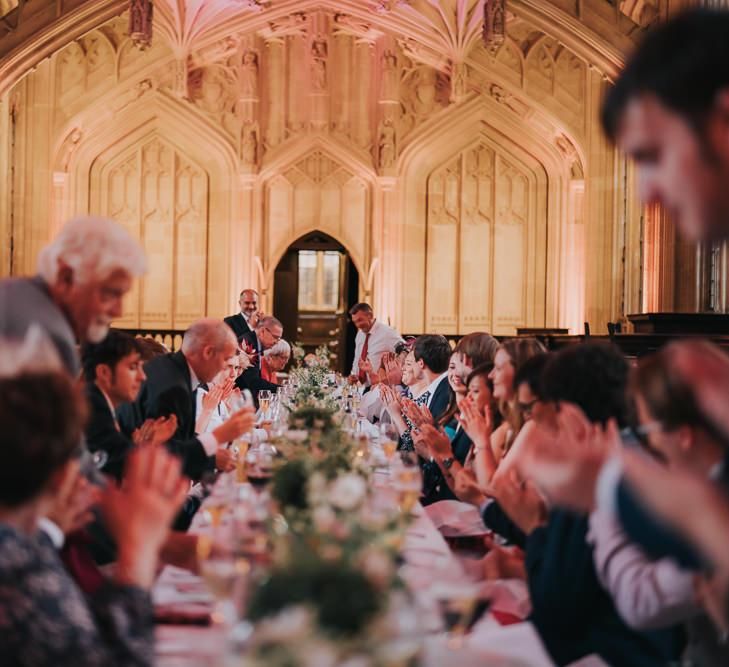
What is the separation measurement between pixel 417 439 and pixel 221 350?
96cm

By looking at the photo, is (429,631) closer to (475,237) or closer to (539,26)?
(539,26)

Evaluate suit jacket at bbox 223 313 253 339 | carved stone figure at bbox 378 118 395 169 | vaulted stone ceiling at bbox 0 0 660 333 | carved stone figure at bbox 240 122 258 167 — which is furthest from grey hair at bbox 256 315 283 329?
carved stone figure at bbox 378 118 395 169

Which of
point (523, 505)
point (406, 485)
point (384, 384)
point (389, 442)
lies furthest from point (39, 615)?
point (384, 384)

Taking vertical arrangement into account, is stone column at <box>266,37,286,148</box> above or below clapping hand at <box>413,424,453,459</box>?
→ above

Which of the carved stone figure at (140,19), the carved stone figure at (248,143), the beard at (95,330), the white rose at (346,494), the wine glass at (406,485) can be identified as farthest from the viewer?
the carved stone figure at (248,143)

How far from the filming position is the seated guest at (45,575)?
1235mm

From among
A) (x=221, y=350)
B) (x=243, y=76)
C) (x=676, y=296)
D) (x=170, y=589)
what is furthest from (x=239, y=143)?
(x=170, y=589)

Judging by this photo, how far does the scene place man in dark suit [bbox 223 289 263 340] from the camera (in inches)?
345

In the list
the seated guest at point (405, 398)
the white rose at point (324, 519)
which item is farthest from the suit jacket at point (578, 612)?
the seated guest at point (405, 398)

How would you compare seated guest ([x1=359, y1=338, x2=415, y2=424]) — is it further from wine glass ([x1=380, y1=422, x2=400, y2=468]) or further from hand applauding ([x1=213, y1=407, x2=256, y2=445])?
hand applauding ([x1=213, y1=407, x2=256, y2=445])

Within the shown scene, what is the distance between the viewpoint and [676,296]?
10906 millimetres

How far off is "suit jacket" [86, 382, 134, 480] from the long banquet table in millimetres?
1009

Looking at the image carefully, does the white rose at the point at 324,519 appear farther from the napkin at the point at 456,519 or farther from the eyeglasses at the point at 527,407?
the napkin at the point at 456,519

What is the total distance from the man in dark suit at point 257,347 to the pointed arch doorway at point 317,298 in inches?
202
